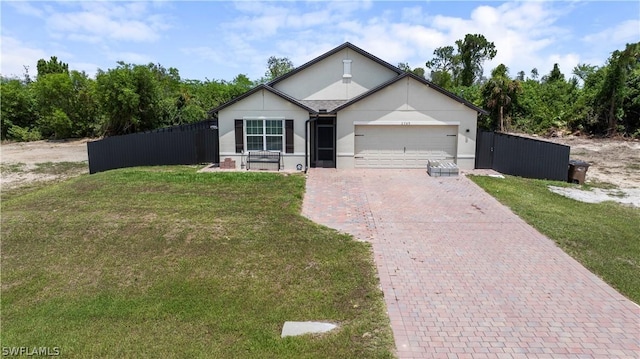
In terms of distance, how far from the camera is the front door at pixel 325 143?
18.9 metres

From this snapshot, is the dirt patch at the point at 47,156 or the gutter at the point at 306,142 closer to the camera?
the gutter at the point at 306,142

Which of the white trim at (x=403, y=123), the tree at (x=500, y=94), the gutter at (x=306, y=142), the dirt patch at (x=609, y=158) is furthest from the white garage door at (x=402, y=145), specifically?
the tree at (x=500, y=94)

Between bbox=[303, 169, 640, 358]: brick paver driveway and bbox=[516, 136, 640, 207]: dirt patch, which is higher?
bbox=[516, 136, 640, 207]: dirt patch

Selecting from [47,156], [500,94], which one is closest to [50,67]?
[47,156]

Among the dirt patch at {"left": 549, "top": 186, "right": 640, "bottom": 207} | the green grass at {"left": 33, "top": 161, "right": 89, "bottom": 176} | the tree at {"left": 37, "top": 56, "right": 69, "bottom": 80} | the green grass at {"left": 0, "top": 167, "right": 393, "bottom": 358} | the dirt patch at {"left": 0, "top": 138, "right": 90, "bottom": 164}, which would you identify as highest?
the tree at {"left": 37, "top": 56, "right": 69, "bottom": 80}

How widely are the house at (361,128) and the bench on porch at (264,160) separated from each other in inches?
10.0

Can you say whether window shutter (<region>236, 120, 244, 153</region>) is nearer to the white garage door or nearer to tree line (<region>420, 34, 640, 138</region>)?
the white garage door

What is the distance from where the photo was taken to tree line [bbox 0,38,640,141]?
29.0 meters

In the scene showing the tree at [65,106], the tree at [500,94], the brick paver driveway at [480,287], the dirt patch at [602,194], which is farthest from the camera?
the tree at [65,106]

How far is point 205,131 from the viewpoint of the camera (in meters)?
19.5

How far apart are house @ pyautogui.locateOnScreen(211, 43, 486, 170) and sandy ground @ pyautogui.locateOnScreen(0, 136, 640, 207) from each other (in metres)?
5.60

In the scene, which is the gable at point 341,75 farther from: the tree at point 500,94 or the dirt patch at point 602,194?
the tree at point 500,94

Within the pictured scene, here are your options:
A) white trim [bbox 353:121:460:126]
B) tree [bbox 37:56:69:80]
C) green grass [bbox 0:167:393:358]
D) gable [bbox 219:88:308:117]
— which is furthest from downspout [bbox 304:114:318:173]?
tree [bbox 37:56:69:80]

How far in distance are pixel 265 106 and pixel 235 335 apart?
1355 cm
